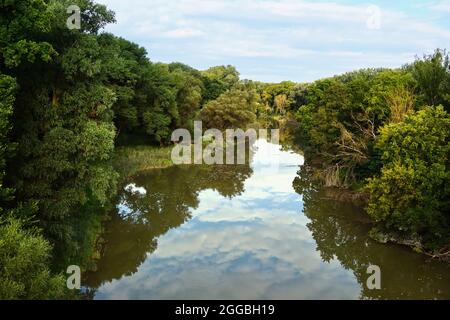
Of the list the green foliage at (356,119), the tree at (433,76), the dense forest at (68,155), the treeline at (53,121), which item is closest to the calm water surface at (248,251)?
the dense forest at (68,155)

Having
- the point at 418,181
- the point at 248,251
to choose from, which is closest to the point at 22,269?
the point at 248,251

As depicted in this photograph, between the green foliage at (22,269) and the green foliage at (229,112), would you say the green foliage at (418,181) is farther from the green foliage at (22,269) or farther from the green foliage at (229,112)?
the green foliage at (229,112)

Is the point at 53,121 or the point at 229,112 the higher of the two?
the point at 229,112

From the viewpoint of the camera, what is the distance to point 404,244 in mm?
22281

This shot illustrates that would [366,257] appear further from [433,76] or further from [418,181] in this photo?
[433,76]

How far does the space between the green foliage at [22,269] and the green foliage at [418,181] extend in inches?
585

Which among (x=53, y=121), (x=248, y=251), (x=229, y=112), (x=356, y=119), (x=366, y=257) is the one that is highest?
(x=229, y=112)

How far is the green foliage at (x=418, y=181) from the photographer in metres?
20.0

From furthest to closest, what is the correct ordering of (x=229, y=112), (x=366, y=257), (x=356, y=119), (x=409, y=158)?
(x=229, y=112) → (x=356, y=119) → (x=366, y=257) → (x=409, y=158)

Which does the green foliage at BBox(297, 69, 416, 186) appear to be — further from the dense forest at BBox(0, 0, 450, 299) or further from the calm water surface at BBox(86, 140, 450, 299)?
the calm water surface at BBox(86, 140, 450, 299)

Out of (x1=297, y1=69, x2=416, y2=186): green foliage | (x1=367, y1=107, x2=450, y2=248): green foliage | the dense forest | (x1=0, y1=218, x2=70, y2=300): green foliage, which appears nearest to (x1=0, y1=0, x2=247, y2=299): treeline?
the dense forest

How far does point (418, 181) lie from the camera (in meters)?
20.3

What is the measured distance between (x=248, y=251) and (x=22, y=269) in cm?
1188
